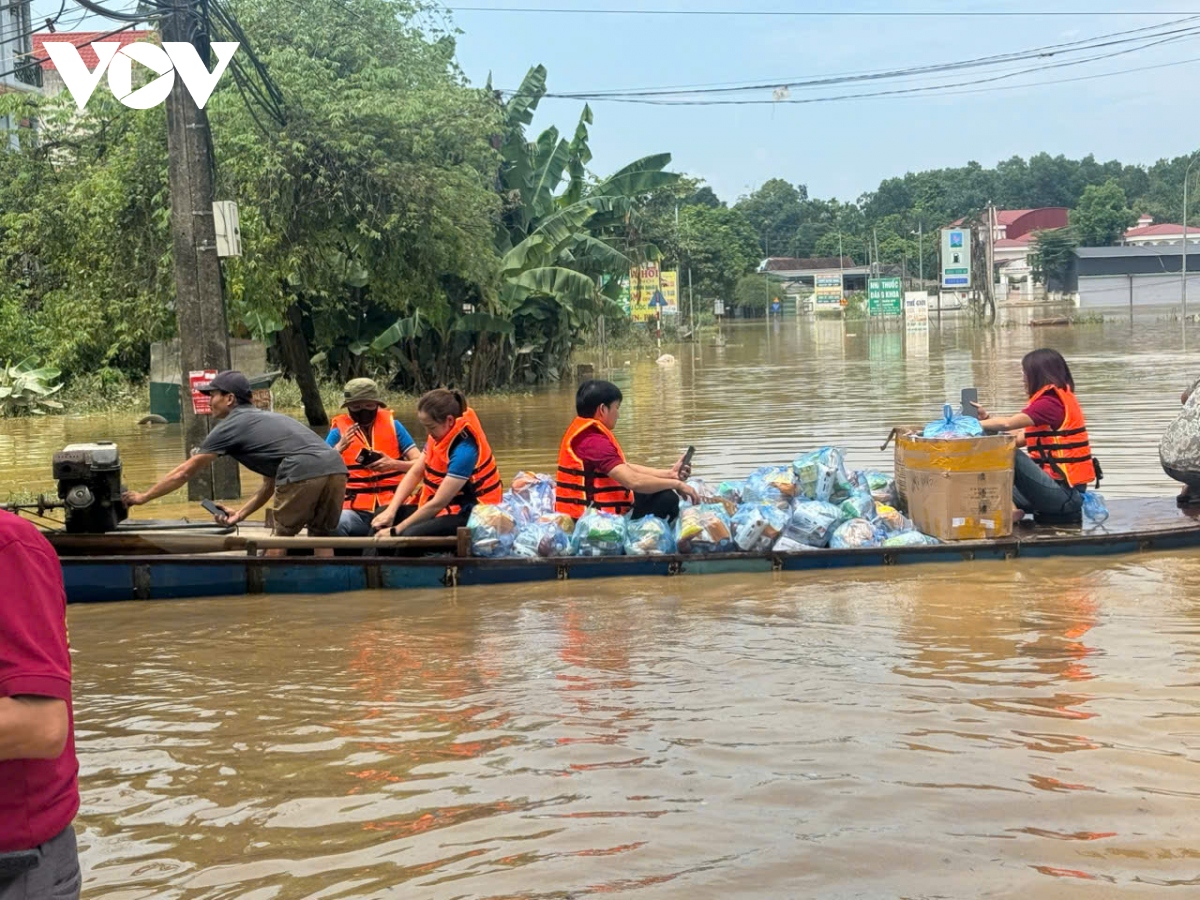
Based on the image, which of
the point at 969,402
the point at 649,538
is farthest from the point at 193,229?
the point at 969,402

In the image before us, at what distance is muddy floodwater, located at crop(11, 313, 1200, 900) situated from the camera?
4.64 m

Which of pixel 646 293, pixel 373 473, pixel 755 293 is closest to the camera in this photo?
pixel 373 473

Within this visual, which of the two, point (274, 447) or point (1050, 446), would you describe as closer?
point (274, 447)

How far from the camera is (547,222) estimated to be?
29344 millimetres

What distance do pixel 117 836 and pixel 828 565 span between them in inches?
226

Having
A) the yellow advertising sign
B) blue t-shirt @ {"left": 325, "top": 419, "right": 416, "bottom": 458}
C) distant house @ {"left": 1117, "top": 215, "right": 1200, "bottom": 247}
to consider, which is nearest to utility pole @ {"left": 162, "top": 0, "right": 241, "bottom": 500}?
blue t-shirt @ {"left": 325, "top": 419, "right": 416, "bottom": 458}

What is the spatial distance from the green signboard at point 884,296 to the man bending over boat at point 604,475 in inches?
2981

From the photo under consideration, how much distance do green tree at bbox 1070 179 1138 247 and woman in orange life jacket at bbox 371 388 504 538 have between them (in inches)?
4153

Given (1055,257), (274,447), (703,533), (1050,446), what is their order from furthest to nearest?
1. (1055,257)
2. (1050,446)
3. (703,533)
4. (274,447)

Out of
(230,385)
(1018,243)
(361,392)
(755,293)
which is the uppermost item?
(1018,243)

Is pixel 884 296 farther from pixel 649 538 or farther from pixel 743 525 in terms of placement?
pixel 649 538

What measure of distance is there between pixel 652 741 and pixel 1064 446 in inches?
222

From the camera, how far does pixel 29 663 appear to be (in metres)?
2.46

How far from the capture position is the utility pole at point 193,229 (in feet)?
43.0
